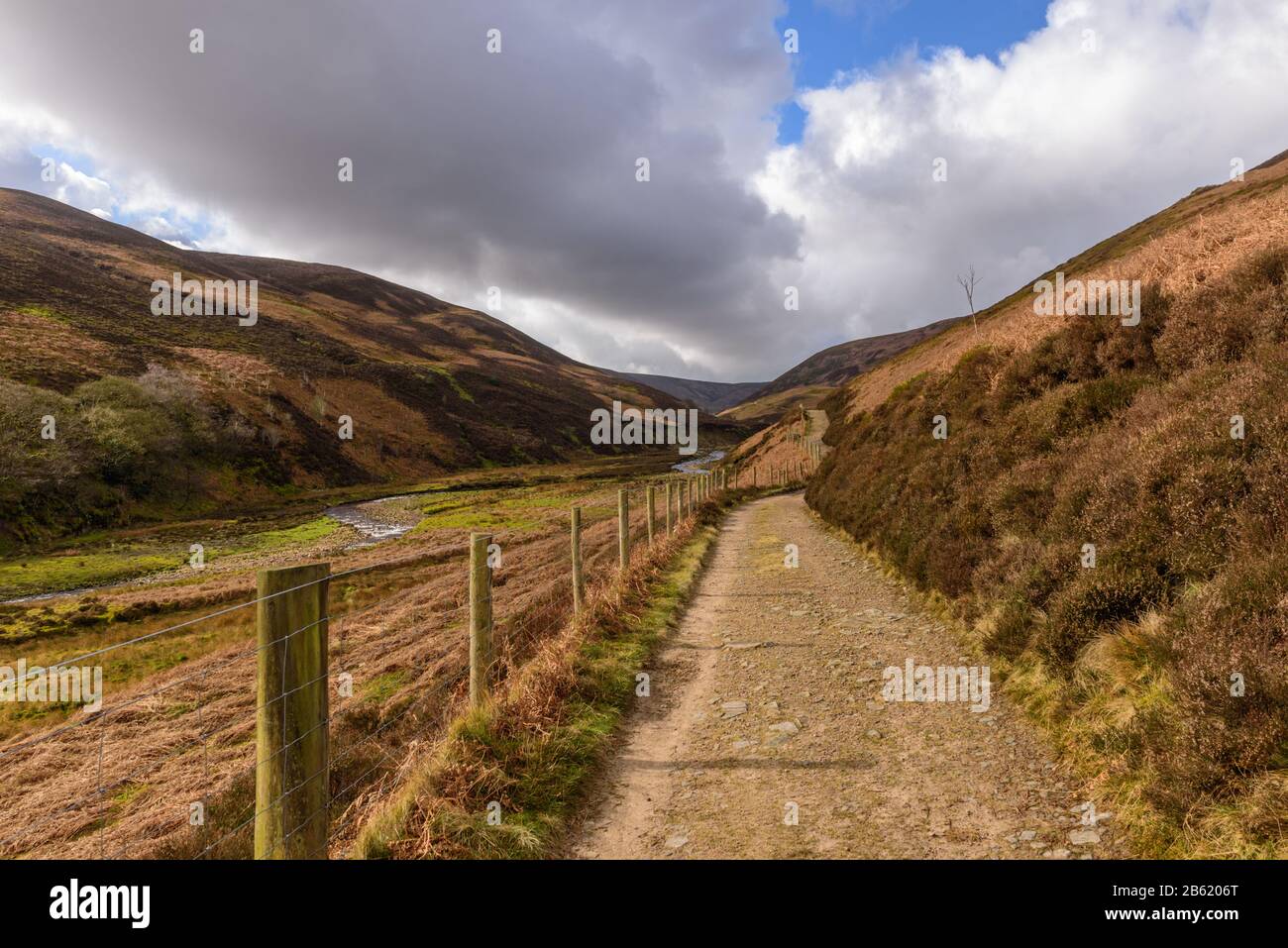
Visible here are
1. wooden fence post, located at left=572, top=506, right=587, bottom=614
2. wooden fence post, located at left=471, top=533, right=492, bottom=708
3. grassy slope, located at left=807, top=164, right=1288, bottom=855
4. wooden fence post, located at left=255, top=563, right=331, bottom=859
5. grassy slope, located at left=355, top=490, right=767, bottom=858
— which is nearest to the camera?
wooden fence post, located at left=255, top=563, right=331, bottom=859

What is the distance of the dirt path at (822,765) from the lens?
3.91 meters

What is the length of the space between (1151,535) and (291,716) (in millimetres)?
7411

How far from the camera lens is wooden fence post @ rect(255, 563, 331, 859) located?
126 inches

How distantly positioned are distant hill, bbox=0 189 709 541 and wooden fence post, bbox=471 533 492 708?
35.6 meters

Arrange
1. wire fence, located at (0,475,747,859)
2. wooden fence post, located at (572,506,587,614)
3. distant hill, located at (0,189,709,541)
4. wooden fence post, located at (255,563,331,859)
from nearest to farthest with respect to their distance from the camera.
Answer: wooden fence post, located at (255,563,331,859) < wire fence, located at (0,475,747,859) < wooden fence post, located at (572,506,587,614) < distant hill, located at (0,189,709,541)

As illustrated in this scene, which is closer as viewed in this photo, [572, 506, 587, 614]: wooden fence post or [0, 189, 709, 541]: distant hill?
[572, 506, 587, 614]: wooden fence post

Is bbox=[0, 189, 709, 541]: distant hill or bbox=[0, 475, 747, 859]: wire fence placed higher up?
bbox=[0, 189, 709, 541]: distant hill

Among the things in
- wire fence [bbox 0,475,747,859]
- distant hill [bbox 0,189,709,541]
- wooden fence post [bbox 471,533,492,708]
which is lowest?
wire fence [bbox 0,475,747,859]

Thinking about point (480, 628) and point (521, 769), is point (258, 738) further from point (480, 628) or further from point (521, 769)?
point (480, 628)

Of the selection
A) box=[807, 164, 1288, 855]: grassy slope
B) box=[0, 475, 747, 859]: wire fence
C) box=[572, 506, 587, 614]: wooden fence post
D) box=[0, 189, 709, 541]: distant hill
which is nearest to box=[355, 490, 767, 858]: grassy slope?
box=[0, 475, 747, 859]: wire fence

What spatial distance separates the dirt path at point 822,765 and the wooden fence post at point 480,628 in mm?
1530

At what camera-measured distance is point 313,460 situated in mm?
56656

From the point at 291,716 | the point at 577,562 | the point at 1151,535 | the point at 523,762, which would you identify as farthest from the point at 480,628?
the point at 1151,535

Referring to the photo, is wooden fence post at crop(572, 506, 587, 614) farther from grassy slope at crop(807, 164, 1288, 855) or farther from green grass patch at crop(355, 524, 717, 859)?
grassy slope at crop(807, 164, 1288, 855)
